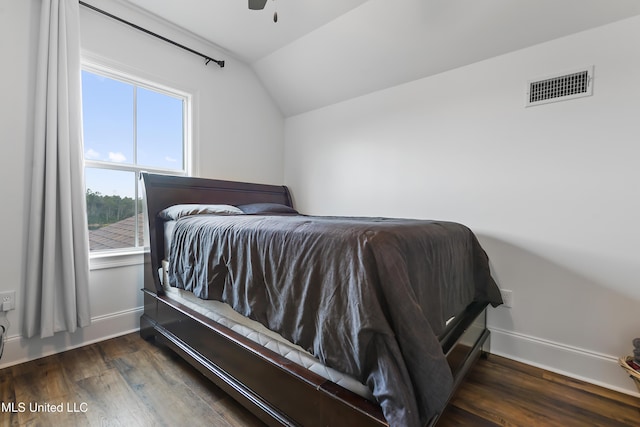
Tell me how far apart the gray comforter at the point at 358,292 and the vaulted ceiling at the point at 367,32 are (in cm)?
148

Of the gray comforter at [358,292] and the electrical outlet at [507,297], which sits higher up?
the gray comforter at [358,292]

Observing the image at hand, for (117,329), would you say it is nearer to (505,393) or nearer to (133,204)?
(133,204)

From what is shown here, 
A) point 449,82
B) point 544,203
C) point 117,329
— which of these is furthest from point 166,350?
point 449,82

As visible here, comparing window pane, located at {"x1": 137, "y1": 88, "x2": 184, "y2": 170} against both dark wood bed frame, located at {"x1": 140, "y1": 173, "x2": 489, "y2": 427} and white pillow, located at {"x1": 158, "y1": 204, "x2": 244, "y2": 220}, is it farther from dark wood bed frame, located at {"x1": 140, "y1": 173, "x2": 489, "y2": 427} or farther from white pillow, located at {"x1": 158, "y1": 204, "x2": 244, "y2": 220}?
white pillow, located at {"x1": 158, "y1": 204, "x2": 244, "y2": 220}

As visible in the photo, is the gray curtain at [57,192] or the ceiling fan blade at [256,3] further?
the gray curtain at [57,192]

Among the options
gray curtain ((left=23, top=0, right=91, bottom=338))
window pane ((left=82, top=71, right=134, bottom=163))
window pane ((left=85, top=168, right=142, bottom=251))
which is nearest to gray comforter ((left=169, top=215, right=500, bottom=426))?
gray curtain ((left=23, top=0, right=91, bottom=338))

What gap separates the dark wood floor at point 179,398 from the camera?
1.39 meters

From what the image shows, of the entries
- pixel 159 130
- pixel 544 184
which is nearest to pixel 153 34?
pixel 159 130

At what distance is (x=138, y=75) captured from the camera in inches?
94.9

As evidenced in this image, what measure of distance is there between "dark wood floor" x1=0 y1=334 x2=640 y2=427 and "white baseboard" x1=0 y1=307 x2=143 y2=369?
0.07 metres

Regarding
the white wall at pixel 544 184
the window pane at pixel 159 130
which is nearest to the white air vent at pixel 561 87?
the white wall at pixel 544 184

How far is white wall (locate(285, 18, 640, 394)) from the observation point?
1.68 m

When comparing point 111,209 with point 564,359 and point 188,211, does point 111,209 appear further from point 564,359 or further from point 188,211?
point 564,359

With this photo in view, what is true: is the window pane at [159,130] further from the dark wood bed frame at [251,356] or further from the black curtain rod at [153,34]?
the black curtain rod at [153,34]
